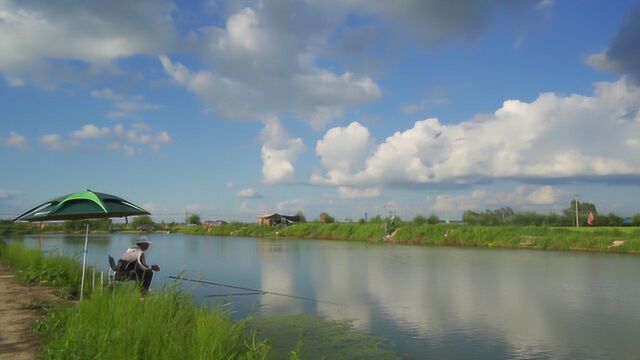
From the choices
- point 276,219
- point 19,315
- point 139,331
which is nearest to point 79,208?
point 19,315

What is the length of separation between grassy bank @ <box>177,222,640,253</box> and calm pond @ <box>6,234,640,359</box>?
7.63m

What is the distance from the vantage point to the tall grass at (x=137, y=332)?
5.45m

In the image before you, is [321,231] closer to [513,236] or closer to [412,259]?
[513,236]

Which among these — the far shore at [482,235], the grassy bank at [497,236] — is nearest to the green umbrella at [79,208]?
the far shore at [482,235]

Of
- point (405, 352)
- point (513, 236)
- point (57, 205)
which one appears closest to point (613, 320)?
point (405, 352)

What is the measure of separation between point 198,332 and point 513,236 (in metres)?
33.3

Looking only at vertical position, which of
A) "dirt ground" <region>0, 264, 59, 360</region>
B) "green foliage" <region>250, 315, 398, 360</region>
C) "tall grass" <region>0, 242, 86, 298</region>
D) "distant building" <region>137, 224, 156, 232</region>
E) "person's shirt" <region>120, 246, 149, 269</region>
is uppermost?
"distant building" <region>137, 224, 156, 232</region>

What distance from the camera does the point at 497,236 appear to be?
3656 centimetres

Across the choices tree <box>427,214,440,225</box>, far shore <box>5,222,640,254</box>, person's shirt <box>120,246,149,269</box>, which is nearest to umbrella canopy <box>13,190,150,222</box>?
person's shirt <box>120,246,149,269</box>

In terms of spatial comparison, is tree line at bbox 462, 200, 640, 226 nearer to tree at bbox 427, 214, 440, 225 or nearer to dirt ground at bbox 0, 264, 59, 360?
tree at bbox 427, 214, 440, 225

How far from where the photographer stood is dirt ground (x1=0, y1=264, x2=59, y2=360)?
608 centimetres

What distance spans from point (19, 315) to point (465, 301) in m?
10.0

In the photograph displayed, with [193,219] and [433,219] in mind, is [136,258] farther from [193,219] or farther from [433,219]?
[193,219]

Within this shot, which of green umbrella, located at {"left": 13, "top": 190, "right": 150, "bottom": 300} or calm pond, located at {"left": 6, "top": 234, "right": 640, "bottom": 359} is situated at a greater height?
green umbrella, located at {"left": 13, "top": 190, "right": 150, "bottom": 300}
